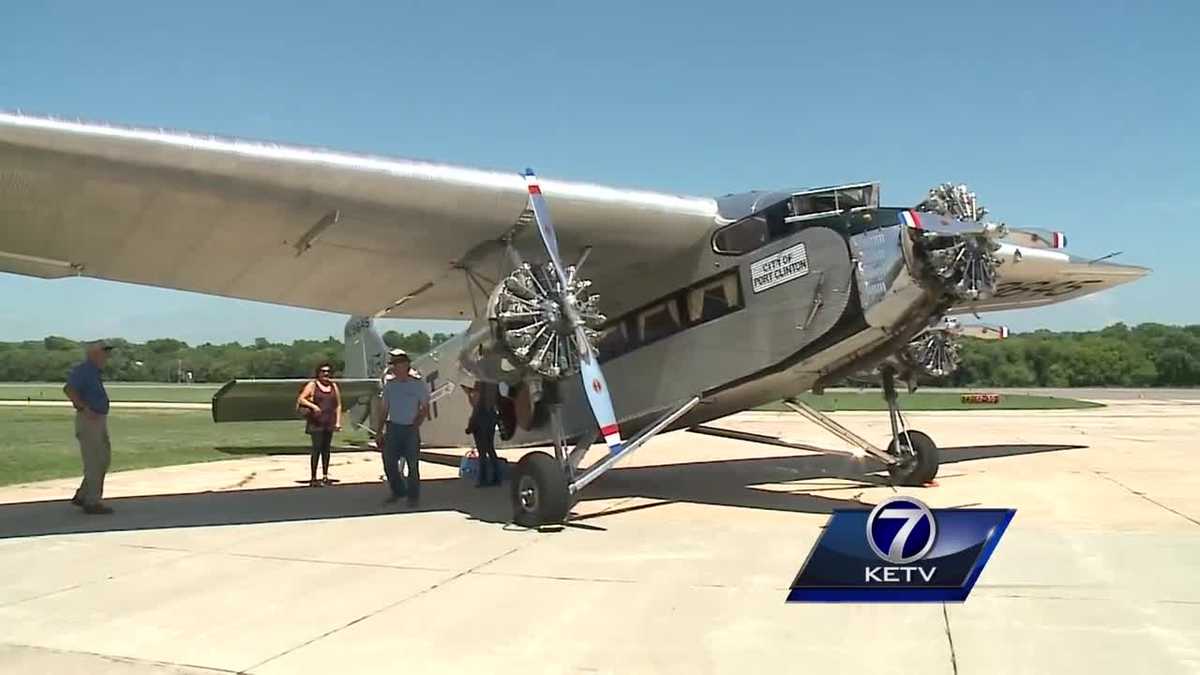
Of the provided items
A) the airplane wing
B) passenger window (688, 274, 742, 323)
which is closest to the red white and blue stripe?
passenger window (688, 274, 742, 323)

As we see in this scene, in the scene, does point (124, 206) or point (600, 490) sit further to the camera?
point (600, 490)

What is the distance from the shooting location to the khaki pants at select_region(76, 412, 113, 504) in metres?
10.2

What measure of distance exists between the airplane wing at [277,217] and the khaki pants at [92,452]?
1.70 meters

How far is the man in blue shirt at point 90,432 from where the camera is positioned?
10164 millimetres

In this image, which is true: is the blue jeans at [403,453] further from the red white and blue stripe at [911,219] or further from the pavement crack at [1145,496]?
the pavement crack at [1145,496]

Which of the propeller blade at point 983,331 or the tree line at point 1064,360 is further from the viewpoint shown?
the tree line at point 1064,360

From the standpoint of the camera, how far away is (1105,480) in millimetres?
12570

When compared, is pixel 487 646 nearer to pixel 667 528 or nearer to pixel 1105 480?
pixel 667 528

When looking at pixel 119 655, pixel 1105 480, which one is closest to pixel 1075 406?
pixel 1105 480

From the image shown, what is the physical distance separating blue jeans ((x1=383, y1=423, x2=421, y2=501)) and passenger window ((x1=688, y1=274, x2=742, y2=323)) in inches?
143

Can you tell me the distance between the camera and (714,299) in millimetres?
10562

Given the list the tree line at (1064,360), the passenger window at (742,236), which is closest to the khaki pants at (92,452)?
the passenger window at (742,236)

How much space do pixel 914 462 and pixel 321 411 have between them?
27.6 ft

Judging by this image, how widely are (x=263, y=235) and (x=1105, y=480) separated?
11.4 m
